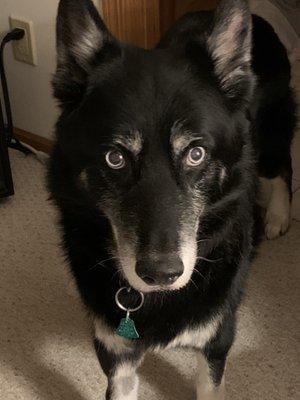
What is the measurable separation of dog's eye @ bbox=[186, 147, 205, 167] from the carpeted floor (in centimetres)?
65

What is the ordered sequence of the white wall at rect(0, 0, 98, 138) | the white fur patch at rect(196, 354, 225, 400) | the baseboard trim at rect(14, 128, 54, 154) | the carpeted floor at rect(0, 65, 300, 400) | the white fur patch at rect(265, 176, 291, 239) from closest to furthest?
the white fur patch at rect(196, 354, 225, 400)
the carpeted floor at rect(0, 65, 300, 400)
the white fur patch at rect(265, 176, 291, 239)
the white wall at rect(0, 0, 98, 138)
the baseboard trim at rect(14, 128, 54, 154)

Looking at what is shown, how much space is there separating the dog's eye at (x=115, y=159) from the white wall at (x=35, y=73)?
1.03 m

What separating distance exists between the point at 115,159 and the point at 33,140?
139 centimetres

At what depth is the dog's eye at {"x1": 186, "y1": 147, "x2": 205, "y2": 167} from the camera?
1000mm

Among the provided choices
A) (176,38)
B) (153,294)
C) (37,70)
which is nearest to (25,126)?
(37,70)

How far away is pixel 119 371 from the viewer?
1244 mm

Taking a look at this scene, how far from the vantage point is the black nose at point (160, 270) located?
95cm

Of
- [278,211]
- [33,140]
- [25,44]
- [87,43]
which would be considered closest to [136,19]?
[25,44]

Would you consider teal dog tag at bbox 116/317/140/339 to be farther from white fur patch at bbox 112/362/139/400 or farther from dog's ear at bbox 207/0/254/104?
dog's ear at bbox 207/0/254/104

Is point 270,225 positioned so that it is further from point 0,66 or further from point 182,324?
point 0,66

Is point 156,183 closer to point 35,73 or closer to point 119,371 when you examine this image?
point 119,371

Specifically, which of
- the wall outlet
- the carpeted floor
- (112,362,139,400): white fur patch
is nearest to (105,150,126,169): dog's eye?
(112,362,139,400): white fur patch

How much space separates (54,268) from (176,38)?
78cm

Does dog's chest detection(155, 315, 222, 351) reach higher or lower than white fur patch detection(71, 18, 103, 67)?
lower
